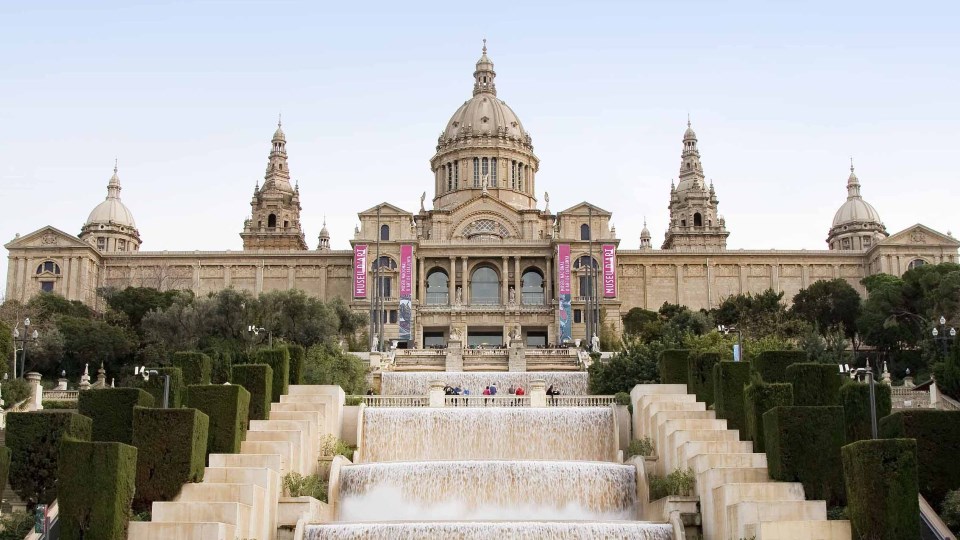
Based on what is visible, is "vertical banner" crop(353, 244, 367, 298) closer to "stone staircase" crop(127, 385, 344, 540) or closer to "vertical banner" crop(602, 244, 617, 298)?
"vertical banner" crop(602, 244, 617, 298)

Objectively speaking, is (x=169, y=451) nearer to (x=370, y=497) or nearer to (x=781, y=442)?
(x=370, y=497)

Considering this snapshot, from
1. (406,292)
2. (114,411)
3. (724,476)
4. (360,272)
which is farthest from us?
(360,272)

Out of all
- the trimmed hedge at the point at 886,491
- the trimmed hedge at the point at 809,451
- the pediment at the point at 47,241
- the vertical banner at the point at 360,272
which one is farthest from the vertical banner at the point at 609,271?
the trimmed hedge at the point at 886,491

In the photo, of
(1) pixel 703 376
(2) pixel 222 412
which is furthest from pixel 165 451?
(1) pixel 703 376

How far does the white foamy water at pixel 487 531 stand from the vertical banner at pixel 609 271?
5692 centimetres

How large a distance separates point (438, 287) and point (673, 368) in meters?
51.7

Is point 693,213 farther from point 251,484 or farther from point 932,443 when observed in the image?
point 251,484

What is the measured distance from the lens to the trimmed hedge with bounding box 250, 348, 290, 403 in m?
39.2

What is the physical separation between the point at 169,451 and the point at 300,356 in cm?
1128

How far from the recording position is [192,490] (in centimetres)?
2989

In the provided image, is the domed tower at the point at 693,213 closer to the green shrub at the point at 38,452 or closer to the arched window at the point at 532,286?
the arched window at the point at 532,286

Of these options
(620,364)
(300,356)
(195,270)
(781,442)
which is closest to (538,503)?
(781,442)

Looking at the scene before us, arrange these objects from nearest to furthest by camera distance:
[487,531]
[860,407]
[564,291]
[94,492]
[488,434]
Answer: [94,492] < [487,531] < [860,407] < [488,434] < [564,291]

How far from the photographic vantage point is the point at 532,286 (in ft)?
301
